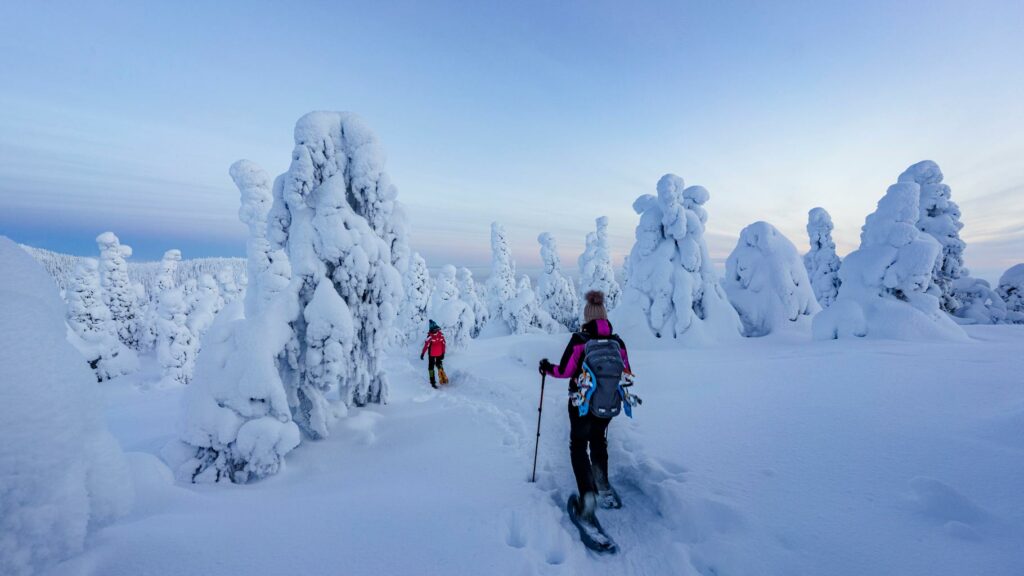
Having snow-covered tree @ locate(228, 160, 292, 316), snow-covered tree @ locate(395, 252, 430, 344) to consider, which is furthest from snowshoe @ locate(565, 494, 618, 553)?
snow-covered tree @ locate(395, 252, 430, 344)

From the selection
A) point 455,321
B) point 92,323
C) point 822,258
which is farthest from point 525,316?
point 92,323

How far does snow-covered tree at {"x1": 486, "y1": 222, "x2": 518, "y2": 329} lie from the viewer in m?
35.5

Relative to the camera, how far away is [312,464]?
18.4 feet

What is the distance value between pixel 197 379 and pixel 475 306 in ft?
95.7

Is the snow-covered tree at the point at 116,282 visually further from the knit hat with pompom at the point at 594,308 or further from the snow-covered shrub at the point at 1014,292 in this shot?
the snow-covered shrub at the point at 1014,292

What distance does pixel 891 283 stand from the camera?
1305cm

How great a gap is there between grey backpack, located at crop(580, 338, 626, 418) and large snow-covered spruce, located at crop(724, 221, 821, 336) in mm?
17703

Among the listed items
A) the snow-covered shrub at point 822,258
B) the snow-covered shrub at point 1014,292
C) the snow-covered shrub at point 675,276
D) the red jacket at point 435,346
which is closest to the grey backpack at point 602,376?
the red jacket at point 435,346

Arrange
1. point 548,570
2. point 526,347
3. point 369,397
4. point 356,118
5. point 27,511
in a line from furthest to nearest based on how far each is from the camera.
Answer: point 526,347 → point 369,397 → point 356,118 → point 548,570 → point 27,511

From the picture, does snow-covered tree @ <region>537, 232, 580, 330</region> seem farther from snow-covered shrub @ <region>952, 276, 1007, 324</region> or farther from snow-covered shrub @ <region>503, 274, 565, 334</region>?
snow-covered shrub @ <region>952, 276, 1007, 324</region>

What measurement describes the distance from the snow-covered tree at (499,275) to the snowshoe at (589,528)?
99.8ft

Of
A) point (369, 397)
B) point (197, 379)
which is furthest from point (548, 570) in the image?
point (369, 397)

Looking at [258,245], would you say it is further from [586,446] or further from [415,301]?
[415,301]

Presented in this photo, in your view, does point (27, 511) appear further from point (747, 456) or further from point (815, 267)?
point (815, 267)
